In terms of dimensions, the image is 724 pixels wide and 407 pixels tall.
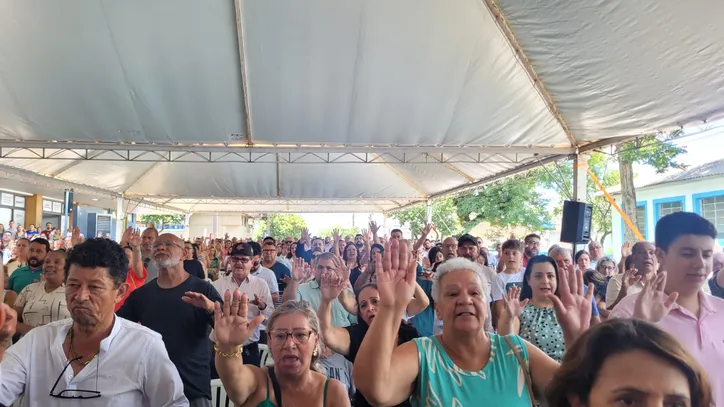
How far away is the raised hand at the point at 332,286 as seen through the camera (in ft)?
9.25

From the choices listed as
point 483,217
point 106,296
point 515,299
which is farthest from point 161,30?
point 483,217

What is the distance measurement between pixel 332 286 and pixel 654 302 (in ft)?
5.39

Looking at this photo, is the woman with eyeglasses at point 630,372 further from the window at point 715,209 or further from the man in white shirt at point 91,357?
the window at point 715,209

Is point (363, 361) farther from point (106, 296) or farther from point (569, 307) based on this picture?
point (106, 296)

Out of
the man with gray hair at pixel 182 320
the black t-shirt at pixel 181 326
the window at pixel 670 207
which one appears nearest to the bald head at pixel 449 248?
the man with gray hair at pixel 182 320

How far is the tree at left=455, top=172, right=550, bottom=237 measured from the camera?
69.9 ft

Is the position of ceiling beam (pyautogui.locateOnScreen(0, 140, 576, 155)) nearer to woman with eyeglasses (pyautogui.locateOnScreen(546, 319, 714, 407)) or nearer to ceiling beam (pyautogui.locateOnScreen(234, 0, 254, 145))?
ceiling beam (pyautogui.locateOnScreen(234, 0, 254, 145))

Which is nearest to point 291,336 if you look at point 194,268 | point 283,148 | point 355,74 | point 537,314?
point 537,314

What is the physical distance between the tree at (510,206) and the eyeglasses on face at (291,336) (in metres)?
19.4

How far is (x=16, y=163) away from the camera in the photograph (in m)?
10.2

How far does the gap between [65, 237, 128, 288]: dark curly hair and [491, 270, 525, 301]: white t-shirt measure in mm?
3568

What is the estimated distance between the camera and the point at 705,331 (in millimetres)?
1921

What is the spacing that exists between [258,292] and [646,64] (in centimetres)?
465

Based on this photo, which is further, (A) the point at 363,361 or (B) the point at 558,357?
(B) the point at 558,357
